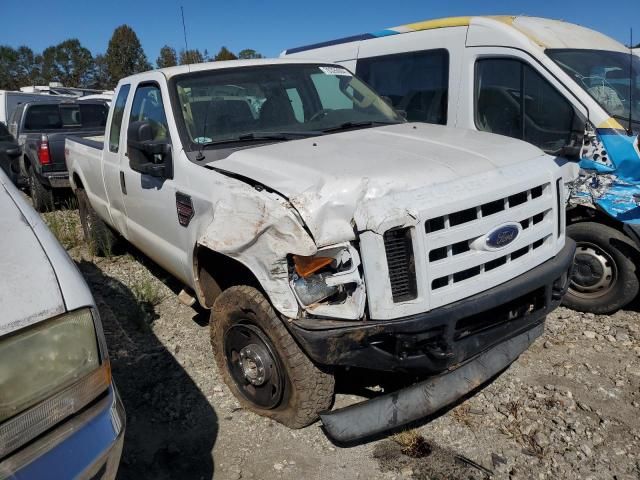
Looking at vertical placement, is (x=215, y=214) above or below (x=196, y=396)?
above

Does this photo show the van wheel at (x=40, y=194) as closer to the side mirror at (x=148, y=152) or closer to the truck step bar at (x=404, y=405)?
the side mirror at (x=148, y=152)

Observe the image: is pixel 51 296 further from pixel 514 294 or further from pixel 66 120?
pixel 66 120

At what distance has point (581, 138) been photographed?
407 cm

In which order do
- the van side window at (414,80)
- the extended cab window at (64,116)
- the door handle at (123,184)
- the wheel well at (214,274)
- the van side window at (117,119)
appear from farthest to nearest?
the extended cab window at (64,116) < the van side window at (414,80) < the van side window at (117,119) < the door handle at (123,184) < the wheel well at (214,274)

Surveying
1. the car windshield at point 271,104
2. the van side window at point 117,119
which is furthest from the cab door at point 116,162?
the car windshield at point 271,104

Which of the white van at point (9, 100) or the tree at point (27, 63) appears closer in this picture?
the white van at point (9, 100)

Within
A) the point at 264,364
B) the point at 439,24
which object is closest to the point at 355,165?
the point at 264,364

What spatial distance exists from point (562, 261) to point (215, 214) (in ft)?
6.44

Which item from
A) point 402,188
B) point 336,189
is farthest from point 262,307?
point 402,188

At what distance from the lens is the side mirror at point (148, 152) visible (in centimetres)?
338

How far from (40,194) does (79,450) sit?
767 centimetres

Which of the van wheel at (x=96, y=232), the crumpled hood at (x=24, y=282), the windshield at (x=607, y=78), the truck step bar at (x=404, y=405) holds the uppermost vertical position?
the windshield at (x=607, y=78)

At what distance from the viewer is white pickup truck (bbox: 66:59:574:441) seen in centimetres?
240

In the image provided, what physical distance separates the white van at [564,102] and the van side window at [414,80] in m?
0.01
